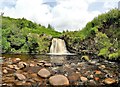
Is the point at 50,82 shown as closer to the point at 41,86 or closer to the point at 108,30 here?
the point at 41,86

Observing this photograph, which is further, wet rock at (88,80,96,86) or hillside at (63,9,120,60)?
hillside at (63,9,120,60)

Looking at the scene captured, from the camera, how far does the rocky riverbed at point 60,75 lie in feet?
16.1

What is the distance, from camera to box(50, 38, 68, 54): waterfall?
36.3 ft

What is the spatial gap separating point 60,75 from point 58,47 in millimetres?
6144

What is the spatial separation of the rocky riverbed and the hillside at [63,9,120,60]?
6.13 feet

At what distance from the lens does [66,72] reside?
18.8ft

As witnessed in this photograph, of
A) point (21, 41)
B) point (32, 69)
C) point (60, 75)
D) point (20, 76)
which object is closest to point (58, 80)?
point (60, 75)

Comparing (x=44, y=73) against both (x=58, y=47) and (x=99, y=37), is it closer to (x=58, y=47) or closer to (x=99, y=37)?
(x=99, y=37)

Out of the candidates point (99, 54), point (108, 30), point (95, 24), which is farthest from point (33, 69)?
point (95, 24)

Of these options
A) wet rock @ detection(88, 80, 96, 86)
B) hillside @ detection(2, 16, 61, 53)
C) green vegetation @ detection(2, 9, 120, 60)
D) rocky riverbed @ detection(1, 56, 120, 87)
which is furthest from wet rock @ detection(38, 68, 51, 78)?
hillside @ detection(2, 16, 61, 53)

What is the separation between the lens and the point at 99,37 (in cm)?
955

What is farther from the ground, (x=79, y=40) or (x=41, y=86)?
(x=79, y=40)

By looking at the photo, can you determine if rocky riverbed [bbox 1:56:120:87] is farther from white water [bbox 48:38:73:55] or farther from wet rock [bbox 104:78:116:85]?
white water [bbox 48:38:73:55]

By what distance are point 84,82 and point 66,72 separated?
713 millimetres
